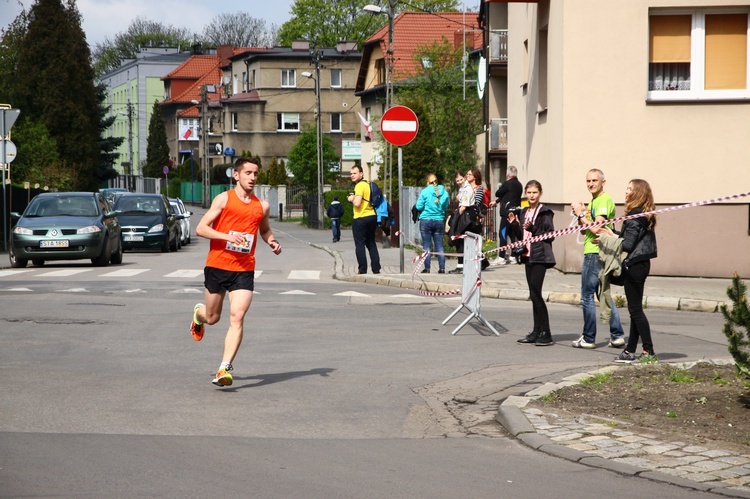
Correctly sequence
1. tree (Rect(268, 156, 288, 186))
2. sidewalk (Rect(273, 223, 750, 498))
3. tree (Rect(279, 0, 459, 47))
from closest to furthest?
sidewalk (Rect(273, 223, 750, 498))
tree (Rect(268, 156, 288, 186))
tree (Rect(279, 0, 459, 47))

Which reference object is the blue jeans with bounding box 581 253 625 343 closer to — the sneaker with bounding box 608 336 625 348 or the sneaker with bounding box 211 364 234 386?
the sneaker with bounding box 608 336 625 348

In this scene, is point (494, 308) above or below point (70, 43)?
below

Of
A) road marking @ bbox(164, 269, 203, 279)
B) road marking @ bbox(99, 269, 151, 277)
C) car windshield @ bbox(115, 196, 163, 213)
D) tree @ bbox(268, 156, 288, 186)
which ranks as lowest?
road marking @ bbox(164, 269, 203, 279)

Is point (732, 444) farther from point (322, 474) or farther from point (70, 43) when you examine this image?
point (70, 43)

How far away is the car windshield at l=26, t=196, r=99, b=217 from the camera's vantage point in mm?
24375

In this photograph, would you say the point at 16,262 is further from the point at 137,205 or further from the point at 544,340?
the point at 544,340

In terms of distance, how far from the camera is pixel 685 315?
597 inches

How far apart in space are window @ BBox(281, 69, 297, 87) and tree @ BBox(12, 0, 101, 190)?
21.1 m

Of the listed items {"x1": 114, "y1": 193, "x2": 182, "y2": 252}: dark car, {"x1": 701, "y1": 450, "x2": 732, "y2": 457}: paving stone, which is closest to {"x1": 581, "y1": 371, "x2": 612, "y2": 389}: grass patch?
{"x1": 701, "y1": 450, "x2": 732, "y2": 457}: paving stone

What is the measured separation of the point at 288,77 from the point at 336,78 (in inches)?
149

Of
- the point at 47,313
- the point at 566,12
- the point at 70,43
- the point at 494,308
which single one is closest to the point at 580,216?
the point at 494,308

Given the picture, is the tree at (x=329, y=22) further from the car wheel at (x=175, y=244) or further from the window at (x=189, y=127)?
the car wheel at (x=175, y=244)

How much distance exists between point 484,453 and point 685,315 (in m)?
9.19

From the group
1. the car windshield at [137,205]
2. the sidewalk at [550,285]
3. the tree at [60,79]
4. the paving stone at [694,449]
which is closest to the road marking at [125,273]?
the sidewalk at [550,285]
